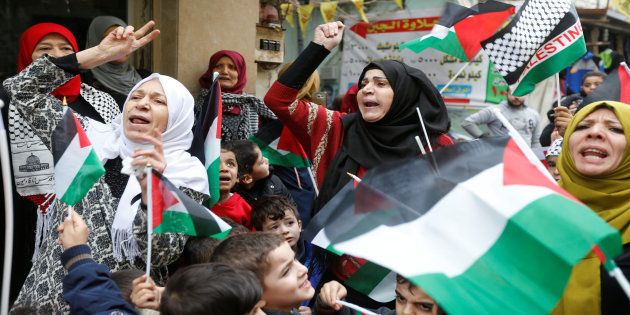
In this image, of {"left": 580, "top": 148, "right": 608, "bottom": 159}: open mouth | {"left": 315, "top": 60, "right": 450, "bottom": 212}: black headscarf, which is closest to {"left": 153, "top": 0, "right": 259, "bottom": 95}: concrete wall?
{"left": 315, "top": 60, "right": 450, "bottom": 212}: black headscarf

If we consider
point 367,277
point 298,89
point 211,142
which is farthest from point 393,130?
point 211,142

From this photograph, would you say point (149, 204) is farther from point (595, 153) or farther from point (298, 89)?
point (595, 153)

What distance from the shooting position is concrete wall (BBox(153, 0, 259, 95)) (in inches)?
224

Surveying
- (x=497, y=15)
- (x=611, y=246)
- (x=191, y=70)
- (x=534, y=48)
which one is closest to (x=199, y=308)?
(x=611, y=246)

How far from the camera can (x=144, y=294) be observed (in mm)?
2521

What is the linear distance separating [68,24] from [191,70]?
1169mm

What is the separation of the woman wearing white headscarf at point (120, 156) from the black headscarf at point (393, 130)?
802 mm

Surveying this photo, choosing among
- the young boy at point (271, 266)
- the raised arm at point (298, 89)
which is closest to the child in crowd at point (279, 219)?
the raised arm at point (298, 89)

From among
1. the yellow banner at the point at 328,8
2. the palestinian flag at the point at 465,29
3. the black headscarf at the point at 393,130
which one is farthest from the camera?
the yellow banner at the point at 328,8

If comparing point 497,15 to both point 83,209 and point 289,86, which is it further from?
point 83,209

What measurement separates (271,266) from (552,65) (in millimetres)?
2528

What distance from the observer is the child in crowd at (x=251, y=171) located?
4496 mm

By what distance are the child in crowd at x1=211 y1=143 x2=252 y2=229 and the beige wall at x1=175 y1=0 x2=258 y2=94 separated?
1.72 metres

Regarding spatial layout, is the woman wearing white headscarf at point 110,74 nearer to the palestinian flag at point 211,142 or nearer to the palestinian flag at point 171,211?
the palestinian flag at point 211,142
